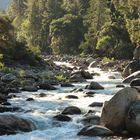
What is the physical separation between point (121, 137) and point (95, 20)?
68.6 meters

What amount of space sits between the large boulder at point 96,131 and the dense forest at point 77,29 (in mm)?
23651

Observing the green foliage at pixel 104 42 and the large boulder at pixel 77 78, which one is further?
the green foliage at pixel 104 42

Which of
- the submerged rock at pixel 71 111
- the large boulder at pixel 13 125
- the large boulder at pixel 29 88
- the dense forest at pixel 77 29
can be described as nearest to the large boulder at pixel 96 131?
the large boulder at pixel 13 125

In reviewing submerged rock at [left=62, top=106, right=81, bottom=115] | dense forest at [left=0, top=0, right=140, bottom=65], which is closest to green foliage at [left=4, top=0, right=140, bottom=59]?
dense forest at [left=0, top=0, right=140, bottom=65]

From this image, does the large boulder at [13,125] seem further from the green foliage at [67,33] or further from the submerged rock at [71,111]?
the green foliage at [67,33]

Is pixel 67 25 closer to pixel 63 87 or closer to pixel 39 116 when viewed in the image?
pixel 63 87

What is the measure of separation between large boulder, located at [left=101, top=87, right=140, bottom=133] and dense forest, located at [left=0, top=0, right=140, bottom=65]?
2307 cm

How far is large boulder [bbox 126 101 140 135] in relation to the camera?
1712 cm

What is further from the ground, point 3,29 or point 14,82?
point 3,29

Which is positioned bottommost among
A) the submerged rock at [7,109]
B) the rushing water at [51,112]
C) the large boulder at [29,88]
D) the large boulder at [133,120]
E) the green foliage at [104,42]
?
the large boulder at [29,88]

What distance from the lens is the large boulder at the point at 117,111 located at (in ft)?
58.5

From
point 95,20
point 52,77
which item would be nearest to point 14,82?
point 52,77

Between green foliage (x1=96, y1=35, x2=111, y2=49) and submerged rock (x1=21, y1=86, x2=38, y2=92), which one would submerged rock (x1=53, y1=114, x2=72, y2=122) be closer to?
submerged rock (x1=21, y1=86, x2=38, y2=92)

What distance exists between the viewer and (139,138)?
16609 mm
